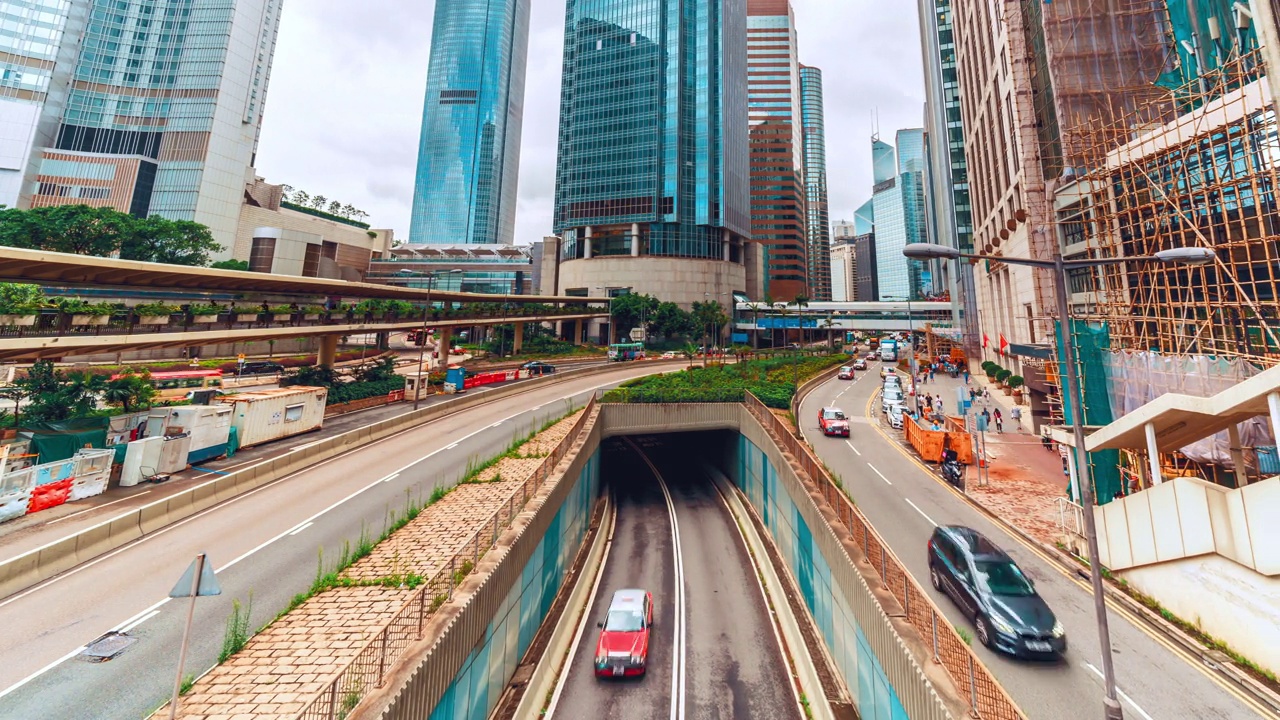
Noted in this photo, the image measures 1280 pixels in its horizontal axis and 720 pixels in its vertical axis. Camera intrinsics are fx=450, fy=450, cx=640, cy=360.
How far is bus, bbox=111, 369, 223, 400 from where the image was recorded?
35.3 m

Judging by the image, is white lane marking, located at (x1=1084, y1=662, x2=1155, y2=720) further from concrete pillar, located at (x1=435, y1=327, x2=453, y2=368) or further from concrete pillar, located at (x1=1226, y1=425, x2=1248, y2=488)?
concrete pillar, located at (x1=435, y1=327, x2=453, y2=368)

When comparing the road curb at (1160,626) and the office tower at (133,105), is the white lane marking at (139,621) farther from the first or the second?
the office tower at (133,105)

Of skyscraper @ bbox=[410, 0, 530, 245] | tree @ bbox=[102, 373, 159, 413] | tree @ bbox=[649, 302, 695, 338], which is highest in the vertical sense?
skyscraper @ bbox=[410, 0, 530, 245]

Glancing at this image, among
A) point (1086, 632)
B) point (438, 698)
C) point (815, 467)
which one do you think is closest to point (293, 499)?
point (438, 698)

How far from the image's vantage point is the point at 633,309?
82.8 metres

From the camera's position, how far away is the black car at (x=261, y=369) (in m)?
44.3

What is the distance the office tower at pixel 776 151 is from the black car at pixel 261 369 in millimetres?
120128

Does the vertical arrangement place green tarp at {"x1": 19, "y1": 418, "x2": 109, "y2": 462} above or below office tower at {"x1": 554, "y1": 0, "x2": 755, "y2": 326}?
below

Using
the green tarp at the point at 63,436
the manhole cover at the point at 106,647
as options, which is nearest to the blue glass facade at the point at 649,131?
the green tarp at the point at 63,436

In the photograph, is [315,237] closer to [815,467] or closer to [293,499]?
[293,499]

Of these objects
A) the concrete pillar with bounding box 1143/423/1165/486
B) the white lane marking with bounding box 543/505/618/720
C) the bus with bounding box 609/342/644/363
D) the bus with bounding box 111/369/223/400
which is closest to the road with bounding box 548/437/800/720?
the white lane marking with bounding box 543/505/618/720

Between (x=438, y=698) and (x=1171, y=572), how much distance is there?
703 inches

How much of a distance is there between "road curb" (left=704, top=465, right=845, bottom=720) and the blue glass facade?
3003 inches

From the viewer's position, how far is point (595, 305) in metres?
94.2
